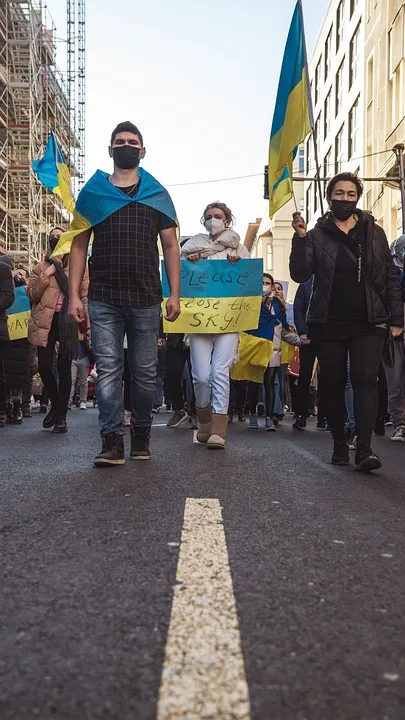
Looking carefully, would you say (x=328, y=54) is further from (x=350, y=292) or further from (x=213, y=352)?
(x=350, y=292)

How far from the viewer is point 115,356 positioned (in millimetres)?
5469

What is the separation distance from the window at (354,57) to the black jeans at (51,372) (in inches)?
1015

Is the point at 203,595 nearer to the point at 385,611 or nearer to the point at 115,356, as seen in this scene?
the point at 385,611

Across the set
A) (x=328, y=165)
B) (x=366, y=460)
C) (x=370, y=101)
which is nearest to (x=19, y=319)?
(x=366, y=460)

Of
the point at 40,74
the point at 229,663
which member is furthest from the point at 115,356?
the point at 40,74

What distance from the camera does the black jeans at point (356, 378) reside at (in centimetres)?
562

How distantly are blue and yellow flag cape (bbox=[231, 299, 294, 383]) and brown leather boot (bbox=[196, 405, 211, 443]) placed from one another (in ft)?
9.75

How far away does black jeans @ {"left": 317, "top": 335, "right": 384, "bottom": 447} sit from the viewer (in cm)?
562

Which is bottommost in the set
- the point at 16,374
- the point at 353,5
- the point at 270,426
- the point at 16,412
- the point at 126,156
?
the point at 270,426

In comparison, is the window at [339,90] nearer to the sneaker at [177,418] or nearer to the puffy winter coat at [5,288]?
the sneaker at [177,418]

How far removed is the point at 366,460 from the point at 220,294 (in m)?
2.95

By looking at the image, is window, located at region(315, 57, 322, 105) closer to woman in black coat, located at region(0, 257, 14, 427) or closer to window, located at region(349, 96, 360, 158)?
window, located at region(349, 96, 360, 158)

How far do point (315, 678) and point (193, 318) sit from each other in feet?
19.1

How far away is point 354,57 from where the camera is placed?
33.1 metres
